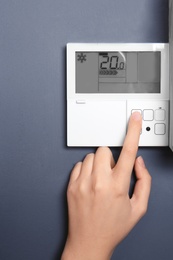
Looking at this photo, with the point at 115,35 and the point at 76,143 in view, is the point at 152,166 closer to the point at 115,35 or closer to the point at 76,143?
the point at 76,143

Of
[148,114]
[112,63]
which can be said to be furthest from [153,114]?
[112,63]

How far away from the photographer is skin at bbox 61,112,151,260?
0.65 meters

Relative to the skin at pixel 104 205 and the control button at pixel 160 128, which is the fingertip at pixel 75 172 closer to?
the skin at pixel 104 205

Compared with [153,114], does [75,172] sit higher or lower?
lower

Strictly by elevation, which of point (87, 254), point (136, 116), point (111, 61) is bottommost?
point (87, 254)

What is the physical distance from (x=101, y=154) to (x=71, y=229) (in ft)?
0.48

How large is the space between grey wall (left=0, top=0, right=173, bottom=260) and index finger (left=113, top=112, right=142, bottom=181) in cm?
6

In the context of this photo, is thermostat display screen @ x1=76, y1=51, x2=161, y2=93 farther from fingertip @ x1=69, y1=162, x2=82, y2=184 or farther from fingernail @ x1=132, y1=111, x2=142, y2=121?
fingertip @ x1=69, y1=162, x2=82, y2=184

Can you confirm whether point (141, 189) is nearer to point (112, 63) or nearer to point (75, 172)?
point (75, 172)

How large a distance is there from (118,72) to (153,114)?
0.10 m

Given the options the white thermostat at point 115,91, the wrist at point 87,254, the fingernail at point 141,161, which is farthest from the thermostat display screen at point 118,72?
the wrist at point 87,254

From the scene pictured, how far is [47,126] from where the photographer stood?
0.73m

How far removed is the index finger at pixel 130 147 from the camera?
661 millimetres

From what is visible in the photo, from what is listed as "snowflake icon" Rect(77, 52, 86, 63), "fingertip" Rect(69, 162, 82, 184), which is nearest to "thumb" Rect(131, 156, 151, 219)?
"fingertip" Rect(69, 162, 82, 184)
